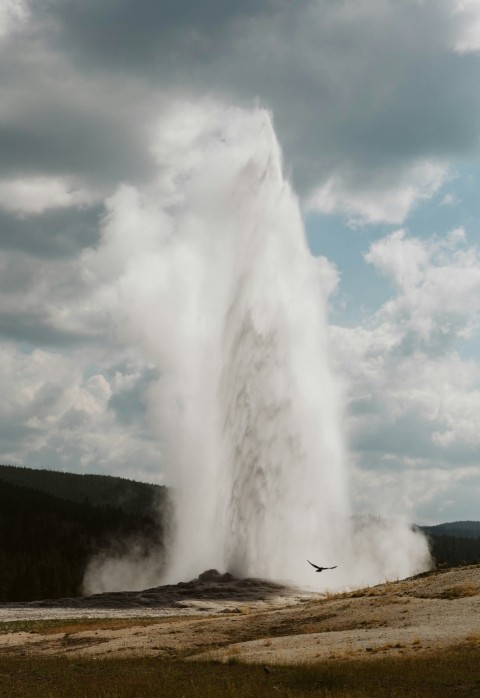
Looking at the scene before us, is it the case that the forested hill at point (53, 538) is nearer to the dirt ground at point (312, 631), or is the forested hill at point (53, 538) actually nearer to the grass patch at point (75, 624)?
the grass patch at point (75, 624)

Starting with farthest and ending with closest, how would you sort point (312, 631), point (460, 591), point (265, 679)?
point (460, 591)
point (312, 631)
point (265, 679)

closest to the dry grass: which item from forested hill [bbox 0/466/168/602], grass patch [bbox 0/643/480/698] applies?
grass patch [bbox 0/643/480/698]

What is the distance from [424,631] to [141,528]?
387ft

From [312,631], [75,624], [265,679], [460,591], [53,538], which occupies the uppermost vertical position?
[53,538]

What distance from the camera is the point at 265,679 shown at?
22.0m

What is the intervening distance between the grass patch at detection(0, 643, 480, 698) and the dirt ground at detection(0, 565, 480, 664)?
165 centimetres

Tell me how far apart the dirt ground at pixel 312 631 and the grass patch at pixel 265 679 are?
1.65 metres

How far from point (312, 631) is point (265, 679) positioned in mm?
11104

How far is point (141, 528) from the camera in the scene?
463 feet

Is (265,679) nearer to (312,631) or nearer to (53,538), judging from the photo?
(312,631)

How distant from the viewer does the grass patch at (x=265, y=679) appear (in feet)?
63.5

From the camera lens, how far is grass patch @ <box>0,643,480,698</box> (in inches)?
762

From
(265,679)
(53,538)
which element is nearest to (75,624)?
(265,679)

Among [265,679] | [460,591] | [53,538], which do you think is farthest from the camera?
[53,538]
